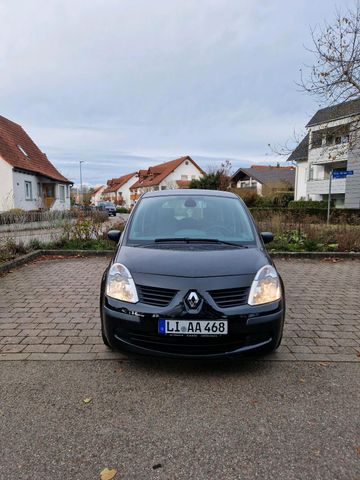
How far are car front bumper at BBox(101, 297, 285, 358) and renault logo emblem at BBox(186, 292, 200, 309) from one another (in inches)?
3.8

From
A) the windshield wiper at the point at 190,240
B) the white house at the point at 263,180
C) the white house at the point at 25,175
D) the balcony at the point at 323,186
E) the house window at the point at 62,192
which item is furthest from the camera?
the white house at the point at 263,180

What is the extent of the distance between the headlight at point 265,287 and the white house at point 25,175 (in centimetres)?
2121

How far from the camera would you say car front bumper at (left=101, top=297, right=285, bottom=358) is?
2961 mm

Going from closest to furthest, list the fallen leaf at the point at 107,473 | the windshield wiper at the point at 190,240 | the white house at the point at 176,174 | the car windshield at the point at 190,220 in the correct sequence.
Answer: the fallen leaf at the point at 107,473, the windshield wiper at the point at 190,240, the car windshield at the point at 190,220, the white house at the point at 176,174

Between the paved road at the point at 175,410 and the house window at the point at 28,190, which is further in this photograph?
the house window at the point at 28,190

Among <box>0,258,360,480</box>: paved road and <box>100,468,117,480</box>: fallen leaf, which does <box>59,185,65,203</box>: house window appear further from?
<box>100,468,117,480</box>: fallen leaf

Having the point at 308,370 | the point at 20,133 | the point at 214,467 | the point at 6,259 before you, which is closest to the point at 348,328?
the point at 308,370

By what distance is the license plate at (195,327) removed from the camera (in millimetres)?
2924

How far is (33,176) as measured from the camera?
95.9ft

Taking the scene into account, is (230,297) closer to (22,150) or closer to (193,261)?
(193,261)

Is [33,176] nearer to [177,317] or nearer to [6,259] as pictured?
→ [6,259]

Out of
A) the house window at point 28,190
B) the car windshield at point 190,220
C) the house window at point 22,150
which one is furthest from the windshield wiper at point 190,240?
the house window at point 22,150

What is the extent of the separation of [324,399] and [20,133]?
114 feet

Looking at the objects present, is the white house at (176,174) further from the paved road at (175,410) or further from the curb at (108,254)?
the paved road at (175,410)
